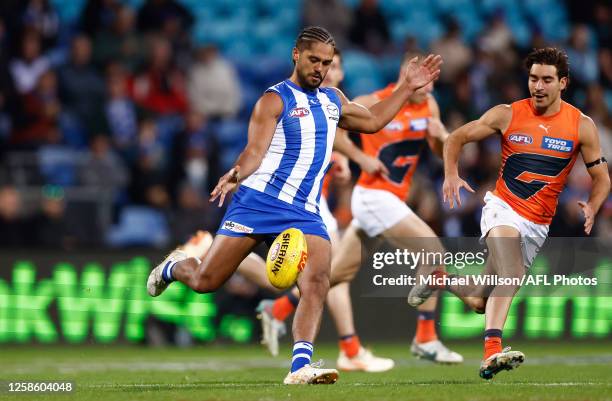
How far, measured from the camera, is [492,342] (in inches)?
352

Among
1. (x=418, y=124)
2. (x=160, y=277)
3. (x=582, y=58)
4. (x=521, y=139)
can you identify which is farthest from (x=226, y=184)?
(x=582, y=58)

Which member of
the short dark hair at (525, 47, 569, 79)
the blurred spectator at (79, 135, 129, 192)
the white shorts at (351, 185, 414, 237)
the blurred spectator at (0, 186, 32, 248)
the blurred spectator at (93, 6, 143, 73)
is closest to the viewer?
the short dark hair at (525, 47, 569, 79)

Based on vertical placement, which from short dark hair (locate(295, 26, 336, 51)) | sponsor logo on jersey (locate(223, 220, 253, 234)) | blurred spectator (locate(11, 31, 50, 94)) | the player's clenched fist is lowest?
sponsor logo on jersey (locate(223, 220, 253, 234))

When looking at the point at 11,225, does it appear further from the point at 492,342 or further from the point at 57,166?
the point at 492,342

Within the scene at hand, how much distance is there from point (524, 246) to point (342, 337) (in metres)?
2.88

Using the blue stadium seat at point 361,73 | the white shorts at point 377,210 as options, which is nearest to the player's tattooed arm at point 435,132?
the white shorts at point 377,210

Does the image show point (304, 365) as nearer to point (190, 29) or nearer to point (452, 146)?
point (452, 146)

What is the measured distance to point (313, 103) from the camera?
8977 mm

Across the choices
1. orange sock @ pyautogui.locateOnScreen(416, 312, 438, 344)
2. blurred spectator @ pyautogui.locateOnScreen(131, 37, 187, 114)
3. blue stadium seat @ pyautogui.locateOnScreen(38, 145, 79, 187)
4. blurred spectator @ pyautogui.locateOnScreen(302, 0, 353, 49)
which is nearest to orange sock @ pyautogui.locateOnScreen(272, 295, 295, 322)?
orange sock @ pyautogui.locateOnScreen(416, 312, 438, 344)

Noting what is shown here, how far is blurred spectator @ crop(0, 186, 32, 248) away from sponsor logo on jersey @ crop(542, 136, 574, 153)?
27.0 feet

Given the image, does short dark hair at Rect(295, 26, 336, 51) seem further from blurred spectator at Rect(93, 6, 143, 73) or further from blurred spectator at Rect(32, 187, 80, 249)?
blurred spectator at Rect(93, 6, 143, 73)

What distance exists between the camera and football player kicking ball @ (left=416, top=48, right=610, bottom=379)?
9234 millimetres

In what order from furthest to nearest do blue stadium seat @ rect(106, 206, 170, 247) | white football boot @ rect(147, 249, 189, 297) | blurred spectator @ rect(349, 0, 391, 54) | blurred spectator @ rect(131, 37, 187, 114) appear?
blurred spectator @ rect(349, 0, 391, 54)
blurred spectator @ rect(131, 37, 187, 114)
blue stadium seat @ rect(106, 206, 170, 247)
white football boot @ rect(147, 249, 189, 297)

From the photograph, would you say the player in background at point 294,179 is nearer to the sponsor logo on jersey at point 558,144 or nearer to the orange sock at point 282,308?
the sponsor logo on jersey at point 558,144
